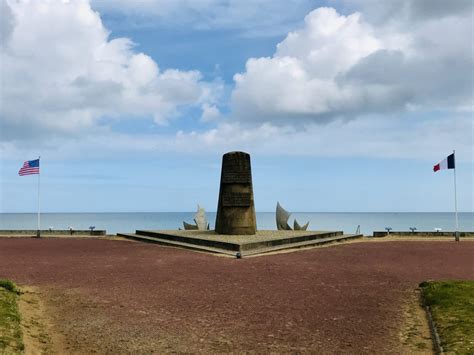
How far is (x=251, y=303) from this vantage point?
9.66 meters

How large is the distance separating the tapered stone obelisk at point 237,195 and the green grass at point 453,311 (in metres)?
12.3

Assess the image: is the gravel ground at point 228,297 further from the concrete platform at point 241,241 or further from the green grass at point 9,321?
the concrete platform at point 241,241

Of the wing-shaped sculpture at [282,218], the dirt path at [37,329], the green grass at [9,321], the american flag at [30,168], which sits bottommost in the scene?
the dirt path at [37,329]

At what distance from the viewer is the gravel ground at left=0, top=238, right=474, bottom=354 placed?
7.29 metres

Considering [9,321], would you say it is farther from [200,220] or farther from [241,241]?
[200,220]

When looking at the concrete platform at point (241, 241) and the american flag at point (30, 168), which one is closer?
the concrete platform at point (241, 241)

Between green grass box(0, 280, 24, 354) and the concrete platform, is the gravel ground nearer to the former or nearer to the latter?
green grass box(0, 280, 24, 354)

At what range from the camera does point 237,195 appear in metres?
22.9

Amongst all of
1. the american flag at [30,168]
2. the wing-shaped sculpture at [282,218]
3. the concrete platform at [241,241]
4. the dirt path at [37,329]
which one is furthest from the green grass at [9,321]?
the wing-shaped sculpture at [282,218]

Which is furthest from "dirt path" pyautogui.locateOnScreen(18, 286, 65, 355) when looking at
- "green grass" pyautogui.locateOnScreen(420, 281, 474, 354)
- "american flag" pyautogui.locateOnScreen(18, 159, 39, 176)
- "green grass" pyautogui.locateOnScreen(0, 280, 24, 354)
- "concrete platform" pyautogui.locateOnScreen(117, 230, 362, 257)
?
"american flag" pyautogui.locateOnScreen(18, 159, 39, 176)

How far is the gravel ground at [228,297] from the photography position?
729 centimetres

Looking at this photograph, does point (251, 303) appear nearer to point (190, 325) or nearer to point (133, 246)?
point (190, 325)

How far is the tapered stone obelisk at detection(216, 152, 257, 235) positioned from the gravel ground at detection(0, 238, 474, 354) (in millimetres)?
4986

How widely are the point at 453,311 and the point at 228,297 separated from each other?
437 cm
